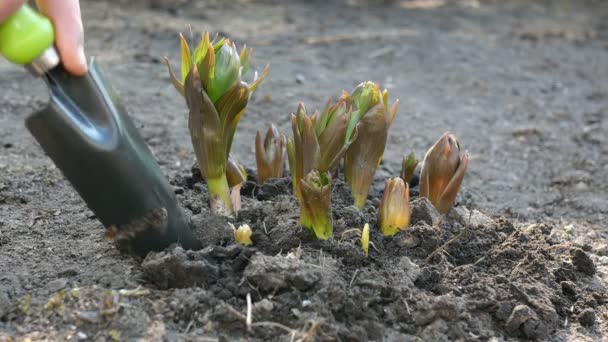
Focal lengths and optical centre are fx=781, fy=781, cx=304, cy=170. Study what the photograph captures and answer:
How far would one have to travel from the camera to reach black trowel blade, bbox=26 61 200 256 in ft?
6.53

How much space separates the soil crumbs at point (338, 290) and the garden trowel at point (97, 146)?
0.11m

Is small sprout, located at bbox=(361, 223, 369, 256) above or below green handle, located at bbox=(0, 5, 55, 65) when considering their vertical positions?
below

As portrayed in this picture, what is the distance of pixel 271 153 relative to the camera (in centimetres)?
268

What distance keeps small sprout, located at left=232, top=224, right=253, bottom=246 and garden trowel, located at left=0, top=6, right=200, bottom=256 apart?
17 centimetres

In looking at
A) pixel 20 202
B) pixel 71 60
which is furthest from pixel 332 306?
pixel 20 202

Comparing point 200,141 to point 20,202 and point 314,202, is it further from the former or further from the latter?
point 20,202

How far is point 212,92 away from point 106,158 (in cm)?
39

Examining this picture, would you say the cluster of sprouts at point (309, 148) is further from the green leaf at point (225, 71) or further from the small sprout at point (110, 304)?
the small sprout at point (110, 304)

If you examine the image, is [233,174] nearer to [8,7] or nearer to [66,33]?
[66,33]

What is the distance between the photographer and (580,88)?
5.04 meters

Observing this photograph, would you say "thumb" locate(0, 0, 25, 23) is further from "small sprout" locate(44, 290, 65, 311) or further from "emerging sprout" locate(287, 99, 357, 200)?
"emerging sprout" locate(287, 99, 357, 200)

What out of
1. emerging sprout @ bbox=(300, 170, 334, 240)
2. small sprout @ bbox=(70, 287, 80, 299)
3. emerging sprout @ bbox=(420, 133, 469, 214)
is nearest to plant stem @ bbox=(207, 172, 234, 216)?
emerging sprout @ bbox=(300, 170, 334, 240)

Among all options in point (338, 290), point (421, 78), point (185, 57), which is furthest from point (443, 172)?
point (421, 78)

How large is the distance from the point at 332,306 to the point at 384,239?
42 centimetres
